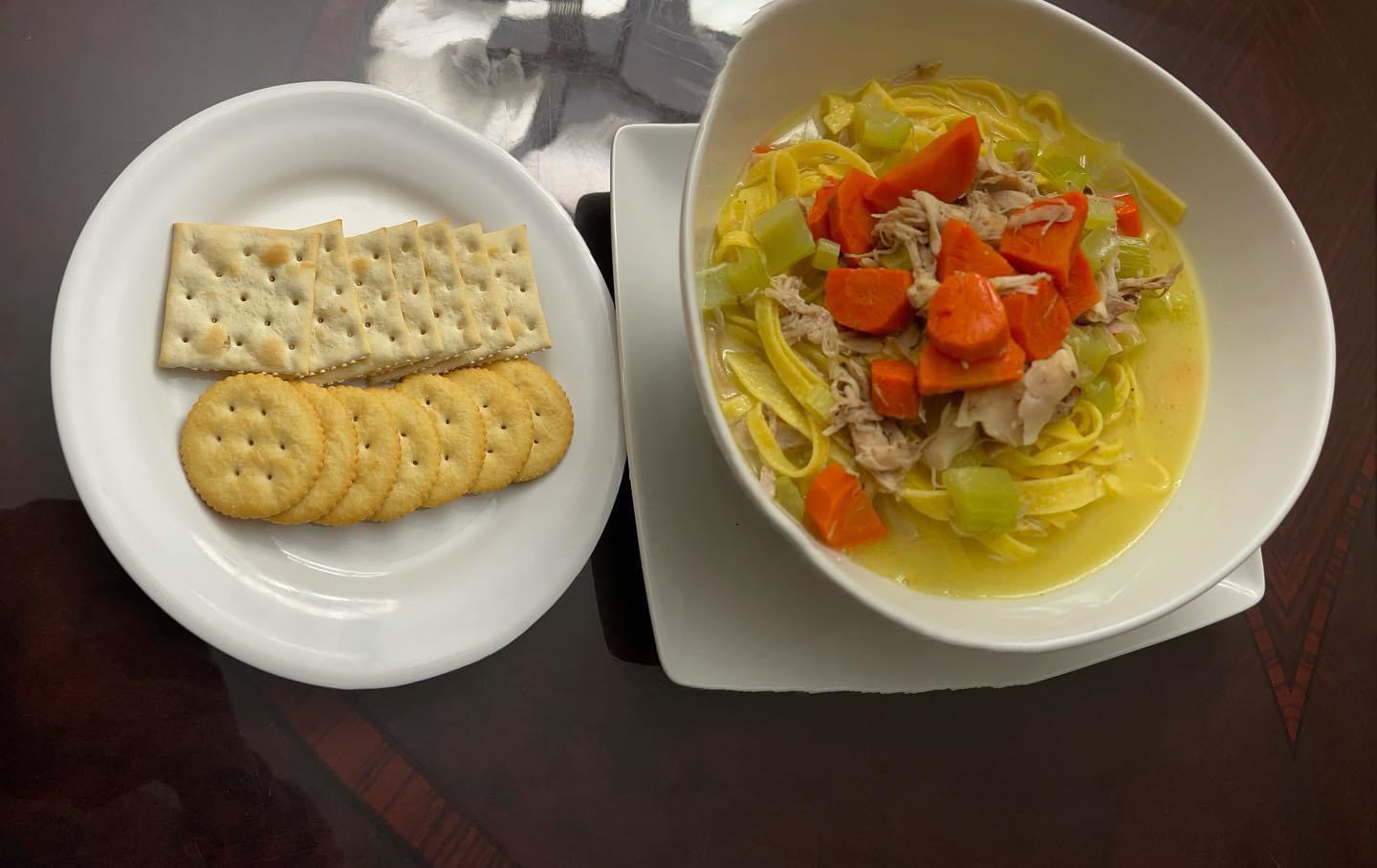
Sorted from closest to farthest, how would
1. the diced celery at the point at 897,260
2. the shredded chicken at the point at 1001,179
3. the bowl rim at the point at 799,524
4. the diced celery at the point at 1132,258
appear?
the bowl rim at the point at 799,524 < the diced celery at the point at 897,260 < the shredded chicken at the point at 1001,179 < the diced celery at the point at 1132,258

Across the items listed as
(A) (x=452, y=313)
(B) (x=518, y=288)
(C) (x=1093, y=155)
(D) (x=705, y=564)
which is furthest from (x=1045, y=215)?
(A) (x=452, y=313)

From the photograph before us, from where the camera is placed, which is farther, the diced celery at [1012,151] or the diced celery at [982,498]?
the diced celery at [1012,151]

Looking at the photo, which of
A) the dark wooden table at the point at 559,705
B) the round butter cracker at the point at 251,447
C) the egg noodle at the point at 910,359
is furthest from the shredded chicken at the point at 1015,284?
the round butter cracker at the point at 251,447

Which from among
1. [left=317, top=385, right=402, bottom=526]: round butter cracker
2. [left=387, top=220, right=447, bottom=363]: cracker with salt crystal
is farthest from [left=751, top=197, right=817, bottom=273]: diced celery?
[left=317, top=385, right=402, bottom=526]: round butter cracker

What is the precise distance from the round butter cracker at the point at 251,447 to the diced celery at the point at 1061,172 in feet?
5.60

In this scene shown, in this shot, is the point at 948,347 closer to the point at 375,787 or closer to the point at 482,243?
the point at 482,243

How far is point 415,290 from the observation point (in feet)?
6.30

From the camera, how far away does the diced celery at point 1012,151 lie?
6.63 feet

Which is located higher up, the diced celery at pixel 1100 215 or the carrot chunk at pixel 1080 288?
the diced celery at pixel 1100 215

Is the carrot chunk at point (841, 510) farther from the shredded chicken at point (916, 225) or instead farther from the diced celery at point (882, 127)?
the diced celery at point (882, 127)

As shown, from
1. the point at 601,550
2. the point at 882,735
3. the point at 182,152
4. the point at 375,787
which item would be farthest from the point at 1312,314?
the point at 182,152

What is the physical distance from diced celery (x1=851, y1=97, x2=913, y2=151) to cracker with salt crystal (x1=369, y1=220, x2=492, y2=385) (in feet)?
2.98

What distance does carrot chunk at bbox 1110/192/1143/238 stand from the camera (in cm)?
206

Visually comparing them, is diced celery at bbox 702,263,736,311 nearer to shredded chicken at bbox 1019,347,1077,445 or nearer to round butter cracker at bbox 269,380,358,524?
shredded chicken at bbox 1019,347,1077,445
